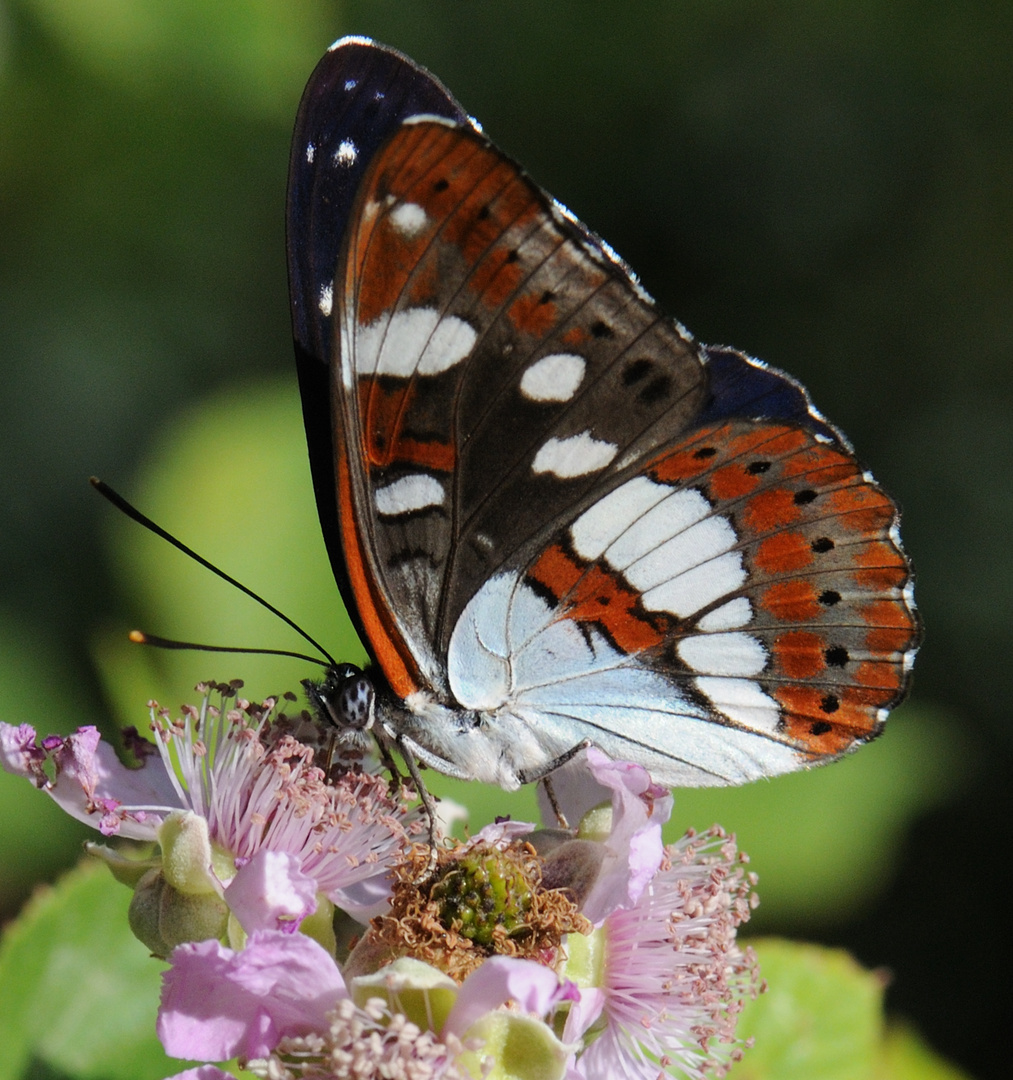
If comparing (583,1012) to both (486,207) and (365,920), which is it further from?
(486,207)

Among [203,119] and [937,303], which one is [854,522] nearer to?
[203,119]

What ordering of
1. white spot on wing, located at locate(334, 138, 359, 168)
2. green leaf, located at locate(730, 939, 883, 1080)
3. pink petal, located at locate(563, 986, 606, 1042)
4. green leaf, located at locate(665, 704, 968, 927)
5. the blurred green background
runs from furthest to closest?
the blurred green background, green leaf, located at locate(665, 704, 968, 927), green leaf, located at locate(730, 939, 883, 1080), white spot on wing, located at locate(334, 138, 359, 168), pink petal, located at locate(563, 986, 606, 1042)

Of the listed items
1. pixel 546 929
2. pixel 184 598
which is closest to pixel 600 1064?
pixel 546 929

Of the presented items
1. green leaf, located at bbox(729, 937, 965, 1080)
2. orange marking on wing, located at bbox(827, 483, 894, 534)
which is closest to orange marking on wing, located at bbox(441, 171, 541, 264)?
orange marking on wing, located at bbox(827, 483, 894, 534)

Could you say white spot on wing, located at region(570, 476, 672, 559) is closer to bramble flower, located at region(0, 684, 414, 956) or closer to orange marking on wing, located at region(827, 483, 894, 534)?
orange marking on wing, located at region(827, 483, 894, 534)

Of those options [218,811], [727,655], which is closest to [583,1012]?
[218,811]

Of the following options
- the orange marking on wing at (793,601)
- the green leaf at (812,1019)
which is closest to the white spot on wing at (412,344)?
the orange marking on wing at (793,601)

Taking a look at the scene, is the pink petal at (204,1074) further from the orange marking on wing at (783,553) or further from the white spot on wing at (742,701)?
the orange marking on wing at (783,553)
